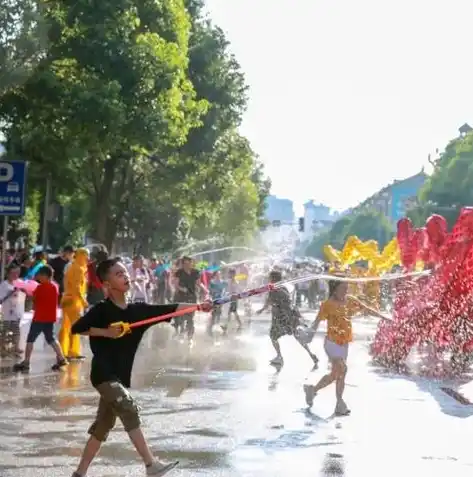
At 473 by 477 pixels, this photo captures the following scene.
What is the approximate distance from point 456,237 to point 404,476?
699 centimetres

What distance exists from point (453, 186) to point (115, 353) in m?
90.9

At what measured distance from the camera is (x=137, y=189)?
165 feet

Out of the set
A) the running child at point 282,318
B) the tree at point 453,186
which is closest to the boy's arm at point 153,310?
the running child at point 282,318

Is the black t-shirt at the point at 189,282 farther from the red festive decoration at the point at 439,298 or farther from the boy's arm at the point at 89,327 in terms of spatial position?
the boy's arm at the point at 89,327

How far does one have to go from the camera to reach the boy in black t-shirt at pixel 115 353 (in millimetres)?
7992

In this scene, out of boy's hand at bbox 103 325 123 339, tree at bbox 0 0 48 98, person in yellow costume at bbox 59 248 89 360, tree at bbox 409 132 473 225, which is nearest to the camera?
boy's hand at bbox 103 325 123 339

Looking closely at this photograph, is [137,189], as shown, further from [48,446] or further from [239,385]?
[48,446]

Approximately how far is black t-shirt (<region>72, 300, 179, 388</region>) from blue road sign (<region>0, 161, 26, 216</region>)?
34.2ft

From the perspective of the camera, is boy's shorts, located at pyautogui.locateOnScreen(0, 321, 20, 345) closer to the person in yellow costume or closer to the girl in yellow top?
the person in yellow costume

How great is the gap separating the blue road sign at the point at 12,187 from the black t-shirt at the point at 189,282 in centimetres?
646

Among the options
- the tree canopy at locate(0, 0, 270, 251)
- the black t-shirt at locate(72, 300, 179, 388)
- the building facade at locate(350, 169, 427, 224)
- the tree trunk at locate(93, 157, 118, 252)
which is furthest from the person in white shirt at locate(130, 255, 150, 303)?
the building facade at locate(350, 169, 427, 224)

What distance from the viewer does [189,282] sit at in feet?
80.0

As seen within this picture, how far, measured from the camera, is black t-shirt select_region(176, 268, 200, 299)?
24344 millimetres

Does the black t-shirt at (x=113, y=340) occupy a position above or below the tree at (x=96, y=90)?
below
